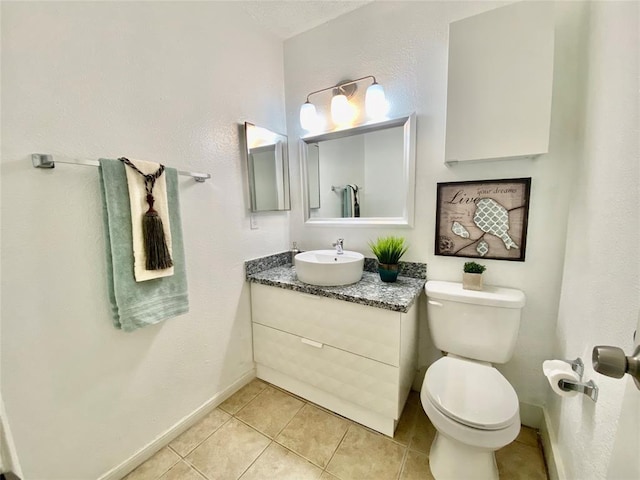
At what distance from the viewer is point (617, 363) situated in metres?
0.42

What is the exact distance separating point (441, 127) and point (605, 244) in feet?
2.97

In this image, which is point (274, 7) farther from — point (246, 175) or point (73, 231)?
point (73, 231)

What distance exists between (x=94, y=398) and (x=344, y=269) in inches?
47.8

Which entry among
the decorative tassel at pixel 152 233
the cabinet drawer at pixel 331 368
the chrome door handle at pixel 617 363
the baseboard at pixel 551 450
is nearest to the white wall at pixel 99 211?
the decorative tassel at pixel 152 233

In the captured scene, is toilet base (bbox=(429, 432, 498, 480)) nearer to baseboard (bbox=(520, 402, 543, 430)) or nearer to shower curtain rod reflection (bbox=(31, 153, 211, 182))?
baseboard (bbox=(520, 402, 543, 430))

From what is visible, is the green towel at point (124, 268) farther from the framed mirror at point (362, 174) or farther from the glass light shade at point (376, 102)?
the glass light shade at point (376, 102)

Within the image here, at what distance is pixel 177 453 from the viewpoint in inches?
50.1

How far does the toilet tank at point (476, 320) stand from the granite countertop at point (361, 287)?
0.14 m

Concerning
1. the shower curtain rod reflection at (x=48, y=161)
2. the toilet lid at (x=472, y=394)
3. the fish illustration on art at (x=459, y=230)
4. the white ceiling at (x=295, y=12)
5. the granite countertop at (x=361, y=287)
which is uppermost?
the white ceiling at (x=295, y=12)

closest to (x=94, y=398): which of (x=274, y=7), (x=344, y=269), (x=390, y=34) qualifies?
(x=344, y=269)

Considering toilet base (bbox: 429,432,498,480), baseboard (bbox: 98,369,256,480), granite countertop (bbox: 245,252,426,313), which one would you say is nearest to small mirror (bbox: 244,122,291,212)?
granite countertop (bbox: 245,252,426,313)

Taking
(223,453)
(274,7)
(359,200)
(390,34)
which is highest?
(274,7)

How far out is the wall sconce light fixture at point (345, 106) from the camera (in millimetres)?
1485

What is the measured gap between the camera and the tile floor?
45.9 inches
